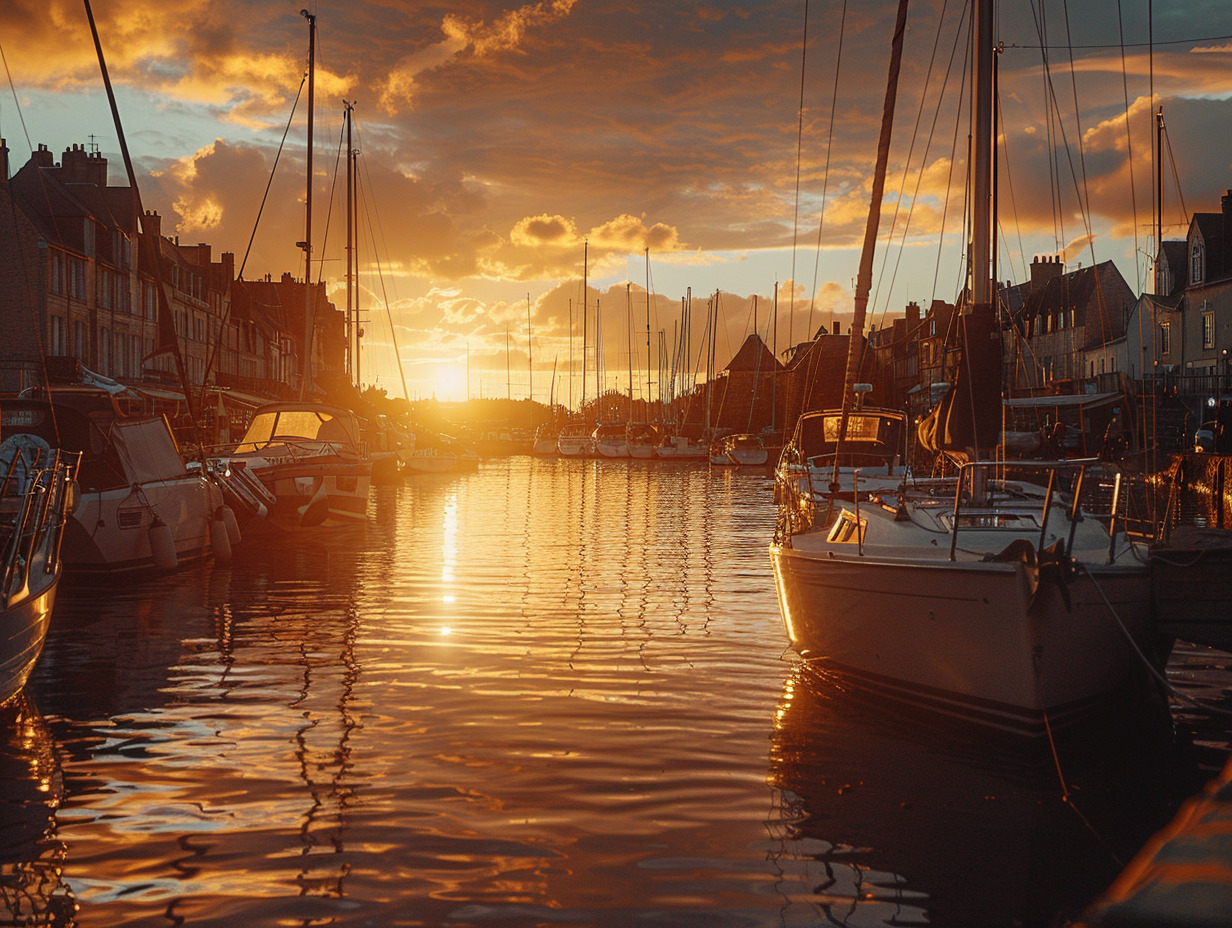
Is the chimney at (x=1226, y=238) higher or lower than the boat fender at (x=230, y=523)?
higher

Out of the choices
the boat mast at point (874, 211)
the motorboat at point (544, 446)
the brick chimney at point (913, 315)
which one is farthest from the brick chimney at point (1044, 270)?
the boat mast at point (874, 211)

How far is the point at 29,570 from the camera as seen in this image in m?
10.3

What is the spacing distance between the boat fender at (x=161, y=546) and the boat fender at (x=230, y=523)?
2564mm

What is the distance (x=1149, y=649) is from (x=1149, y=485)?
324 cm

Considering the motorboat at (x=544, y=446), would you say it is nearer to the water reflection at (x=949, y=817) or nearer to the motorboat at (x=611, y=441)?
the motorboat at (x=611, y=441)

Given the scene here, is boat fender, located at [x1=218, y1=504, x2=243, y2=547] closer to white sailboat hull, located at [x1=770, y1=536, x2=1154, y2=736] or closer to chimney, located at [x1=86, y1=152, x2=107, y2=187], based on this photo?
white sailboat hull, located at [x1=770, y1=536, x2=1154, y2=736]

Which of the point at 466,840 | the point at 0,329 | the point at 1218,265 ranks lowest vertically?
the point at 466,840

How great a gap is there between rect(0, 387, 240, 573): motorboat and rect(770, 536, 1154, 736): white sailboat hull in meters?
13.2

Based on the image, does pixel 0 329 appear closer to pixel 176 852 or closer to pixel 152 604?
pixel 152 604

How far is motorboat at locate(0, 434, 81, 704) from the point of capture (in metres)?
9.68

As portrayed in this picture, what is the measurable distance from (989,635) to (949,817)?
6.54 ft

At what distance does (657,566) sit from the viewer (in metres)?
21.7

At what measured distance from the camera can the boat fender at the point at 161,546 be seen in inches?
781

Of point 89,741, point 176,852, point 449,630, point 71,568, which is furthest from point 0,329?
point 176,852
